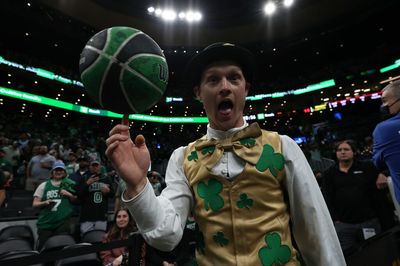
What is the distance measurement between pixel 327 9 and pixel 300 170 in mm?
22675

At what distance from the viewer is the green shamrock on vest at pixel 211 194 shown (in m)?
1.34

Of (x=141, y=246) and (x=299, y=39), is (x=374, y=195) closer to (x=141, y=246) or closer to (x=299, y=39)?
(x=141, y=246)

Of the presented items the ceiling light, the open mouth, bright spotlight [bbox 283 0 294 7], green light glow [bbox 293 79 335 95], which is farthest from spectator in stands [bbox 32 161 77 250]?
green light glow [bbox 293 79 335 95]

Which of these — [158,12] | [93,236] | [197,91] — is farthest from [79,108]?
[197,91]

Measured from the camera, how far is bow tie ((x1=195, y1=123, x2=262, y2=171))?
4.57 ft

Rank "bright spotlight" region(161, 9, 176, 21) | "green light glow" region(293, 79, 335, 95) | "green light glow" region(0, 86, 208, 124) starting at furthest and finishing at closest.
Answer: "green light glow" region(293, 79, 335, 95)
"bright spotlight" region(161, 9, 176, 21)
"green light glow" region(0, 86, 208, 124)

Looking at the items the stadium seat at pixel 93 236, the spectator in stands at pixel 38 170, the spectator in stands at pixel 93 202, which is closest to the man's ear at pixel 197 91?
the stadium seat at pixel 93 236

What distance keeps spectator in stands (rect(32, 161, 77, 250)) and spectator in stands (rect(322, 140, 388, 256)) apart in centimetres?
428

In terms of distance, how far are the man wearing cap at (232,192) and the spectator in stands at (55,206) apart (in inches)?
163

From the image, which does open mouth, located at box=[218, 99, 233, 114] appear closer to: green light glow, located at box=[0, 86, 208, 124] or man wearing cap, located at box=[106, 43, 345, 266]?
man wearing cap, located at box=[106, 43, 345, 266]

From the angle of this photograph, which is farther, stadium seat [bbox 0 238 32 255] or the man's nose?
stadium seat [bbox 0 238 32 255]

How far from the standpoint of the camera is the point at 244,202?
1311 millimetres

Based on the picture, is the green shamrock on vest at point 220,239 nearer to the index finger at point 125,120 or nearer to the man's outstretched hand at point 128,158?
the man's outstretched hand at point 128,158

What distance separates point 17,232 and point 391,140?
18.4 ft
